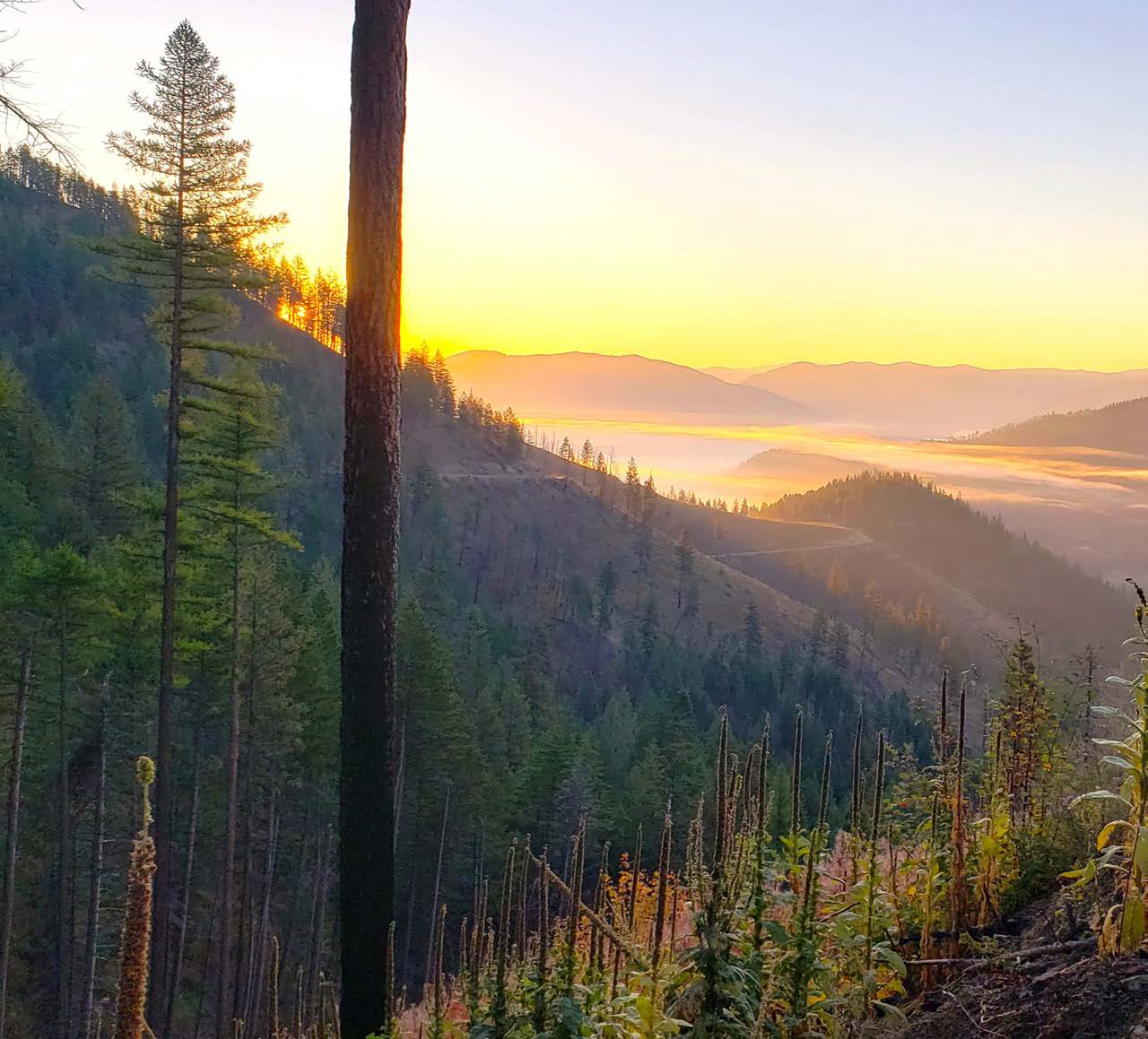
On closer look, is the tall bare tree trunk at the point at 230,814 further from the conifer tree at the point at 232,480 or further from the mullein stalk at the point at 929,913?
the mullein stalk at the point at 929,913

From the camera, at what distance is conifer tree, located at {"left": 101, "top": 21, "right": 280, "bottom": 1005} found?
13.2 meters

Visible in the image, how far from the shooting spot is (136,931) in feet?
7.29

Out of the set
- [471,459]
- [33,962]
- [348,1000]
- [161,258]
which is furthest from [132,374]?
[348,1000]

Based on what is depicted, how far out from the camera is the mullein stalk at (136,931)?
2176mm

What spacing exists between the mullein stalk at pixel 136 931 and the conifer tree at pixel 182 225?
12158mm

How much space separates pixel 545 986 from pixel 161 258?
504 inches

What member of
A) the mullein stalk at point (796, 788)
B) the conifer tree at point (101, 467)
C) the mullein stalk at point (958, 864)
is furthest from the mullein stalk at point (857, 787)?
the conifer tree at point (101, 467)

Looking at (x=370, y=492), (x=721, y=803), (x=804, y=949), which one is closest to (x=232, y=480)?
(x=370, y=492)

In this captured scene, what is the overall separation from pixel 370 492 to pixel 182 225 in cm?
1028

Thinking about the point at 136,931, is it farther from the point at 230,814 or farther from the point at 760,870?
the point at 230,814

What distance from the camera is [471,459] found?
5453 inches

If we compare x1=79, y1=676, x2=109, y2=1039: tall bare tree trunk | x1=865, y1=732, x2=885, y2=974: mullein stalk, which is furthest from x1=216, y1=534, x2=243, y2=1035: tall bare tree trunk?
x1=865, y1=732, x2=885, y2=974: mullein stalk

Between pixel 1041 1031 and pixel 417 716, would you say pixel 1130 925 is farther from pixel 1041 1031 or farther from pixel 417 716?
pixel 417 716

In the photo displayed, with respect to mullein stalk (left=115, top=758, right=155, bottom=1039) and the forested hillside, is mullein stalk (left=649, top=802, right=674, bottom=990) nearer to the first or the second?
mullein stalk (left=115, top=758, right=155, bottom=1039)
